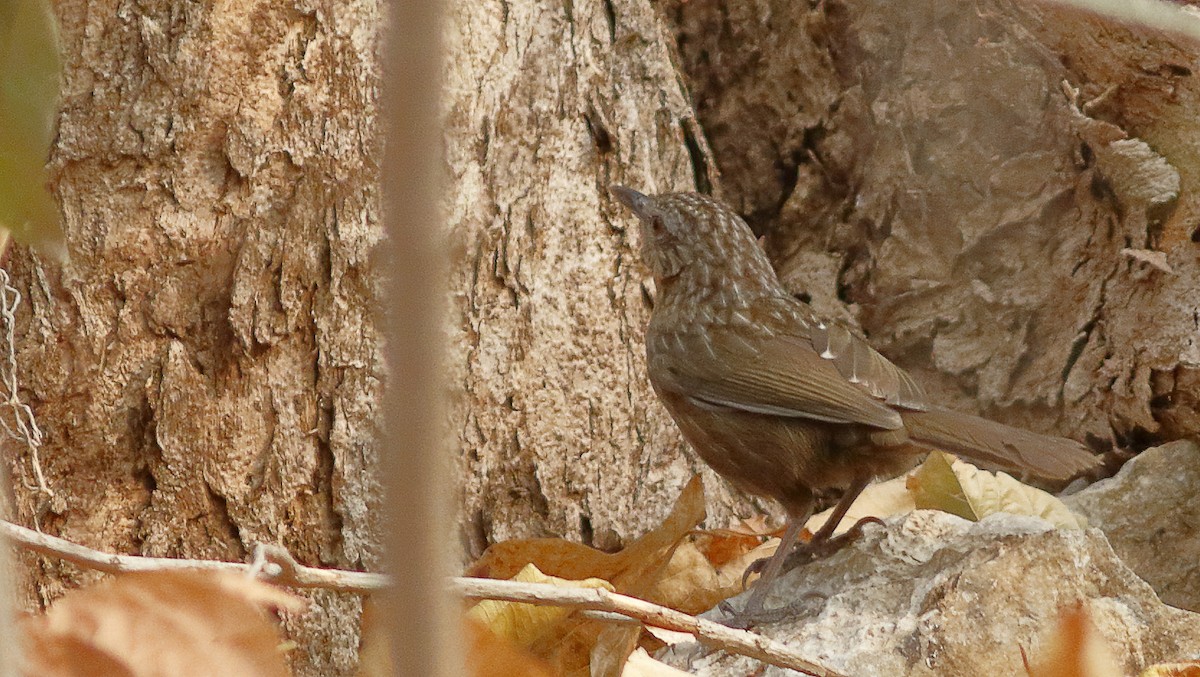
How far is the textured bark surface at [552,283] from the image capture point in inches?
140

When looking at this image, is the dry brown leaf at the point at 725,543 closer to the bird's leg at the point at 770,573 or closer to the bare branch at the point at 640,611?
the bird's leg at the point at 770,573

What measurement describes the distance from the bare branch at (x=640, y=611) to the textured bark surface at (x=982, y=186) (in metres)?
1.95

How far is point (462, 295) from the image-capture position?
3.58 meters

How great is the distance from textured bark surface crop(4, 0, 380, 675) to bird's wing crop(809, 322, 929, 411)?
1307 millimetres

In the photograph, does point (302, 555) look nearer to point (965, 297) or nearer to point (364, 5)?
point (364, 5)

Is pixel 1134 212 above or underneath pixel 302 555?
above

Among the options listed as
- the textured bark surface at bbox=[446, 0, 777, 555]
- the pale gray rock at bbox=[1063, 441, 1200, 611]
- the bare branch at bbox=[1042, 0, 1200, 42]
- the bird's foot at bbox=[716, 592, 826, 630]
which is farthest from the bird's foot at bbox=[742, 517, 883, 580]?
the bare branch at bbox=[1042, 0, 1200, 42]

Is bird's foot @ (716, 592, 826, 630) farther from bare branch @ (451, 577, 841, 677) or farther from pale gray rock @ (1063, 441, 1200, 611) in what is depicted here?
pale gray rock @ (1063, 441, 1200, 611)

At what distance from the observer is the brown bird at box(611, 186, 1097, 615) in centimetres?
318

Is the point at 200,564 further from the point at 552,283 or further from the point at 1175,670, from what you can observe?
the point at 552,283

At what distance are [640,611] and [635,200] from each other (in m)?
1.89

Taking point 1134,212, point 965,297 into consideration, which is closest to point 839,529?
point 965,297

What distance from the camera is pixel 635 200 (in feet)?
12.6

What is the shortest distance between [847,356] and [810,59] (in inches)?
59.1
